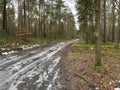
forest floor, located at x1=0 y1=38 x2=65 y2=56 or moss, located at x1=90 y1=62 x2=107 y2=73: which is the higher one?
forest floor, located at x1=0 y1=38 x2=65 y2=56

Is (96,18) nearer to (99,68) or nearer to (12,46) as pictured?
(99,68)

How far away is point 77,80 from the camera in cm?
936

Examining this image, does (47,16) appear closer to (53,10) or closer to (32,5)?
(53,10)

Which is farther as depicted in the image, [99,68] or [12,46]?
[12,46]

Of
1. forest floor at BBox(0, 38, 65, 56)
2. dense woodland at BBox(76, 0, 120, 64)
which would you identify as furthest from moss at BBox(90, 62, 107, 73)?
forest floor at BBox(0, 38, 65, 56)

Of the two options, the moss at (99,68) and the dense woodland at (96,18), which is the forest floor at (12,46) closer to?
the dense woodland at (96,18)

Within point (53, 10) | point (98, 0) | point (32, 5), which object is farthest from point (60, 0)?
point (98, 0)

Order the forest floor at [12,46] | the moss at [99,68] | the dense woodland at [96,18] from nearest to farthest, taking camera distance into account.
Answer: the moss at [99,68] → the dense woodland at [96,18] → the forest floor at [12,46]

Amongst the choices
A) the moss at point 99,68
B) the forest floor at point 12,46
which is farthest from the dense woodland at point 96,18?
the forest floor at point 12,46

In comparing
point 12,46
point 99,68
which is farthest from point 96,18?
point 12,46

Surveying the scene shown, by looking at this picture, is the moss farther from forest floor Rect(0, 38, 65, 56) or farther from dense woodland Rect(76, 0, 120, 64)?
forest floor Rect(0, 38, 65, 56)

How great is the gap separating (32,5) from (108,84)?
5255cm

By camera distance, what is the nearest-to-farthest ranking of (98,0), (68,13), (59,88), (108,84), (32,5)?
(59,88) → (108,84) → (98,0) → (32,5) → (68,13)

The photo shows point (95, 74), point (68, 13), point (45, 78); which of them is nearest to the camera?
point (45, 78)
